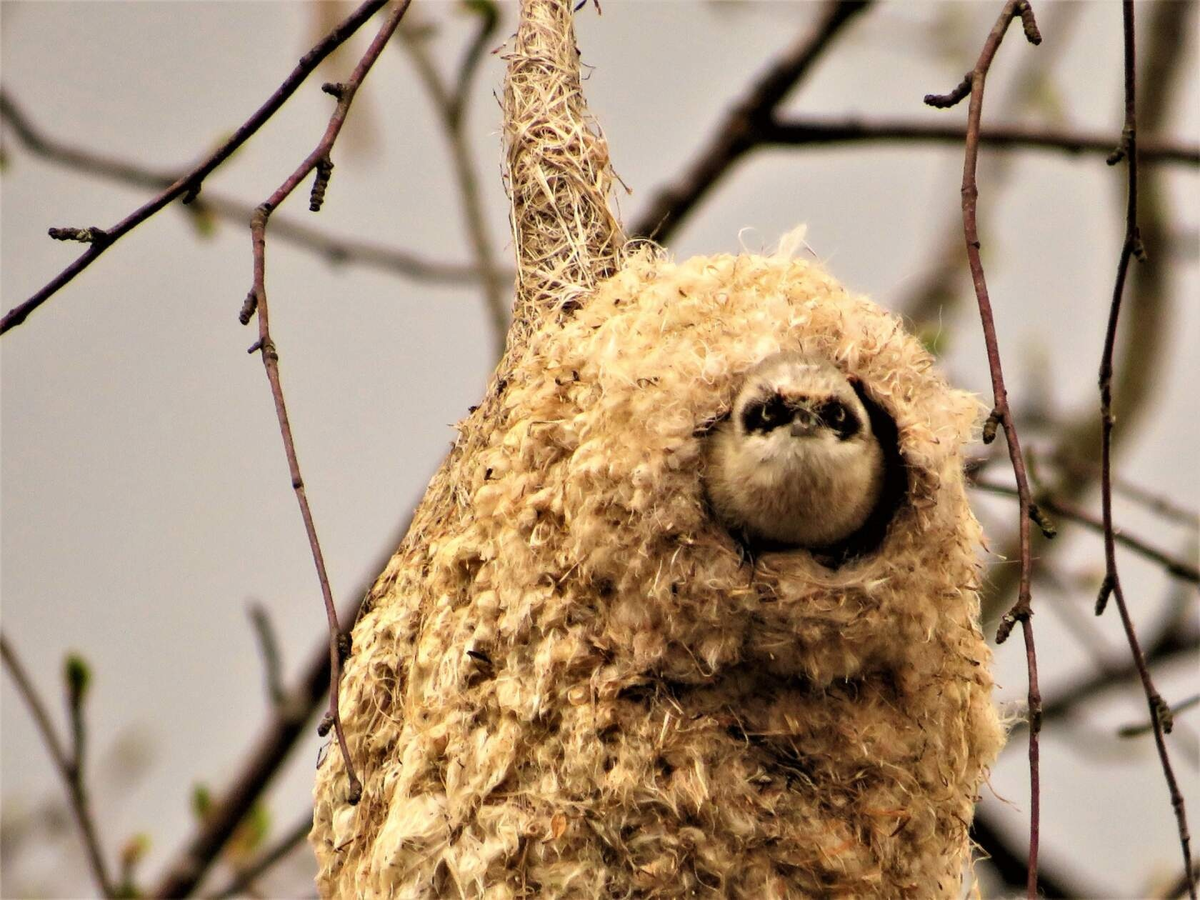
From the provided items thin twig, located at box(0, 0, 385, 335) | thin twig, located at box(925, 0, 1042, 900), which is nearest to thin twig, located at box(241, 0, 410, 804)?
thin twig, located at box(0, 0, 385, 335)

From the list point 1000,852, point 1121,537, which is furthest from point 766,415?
point 1000,852

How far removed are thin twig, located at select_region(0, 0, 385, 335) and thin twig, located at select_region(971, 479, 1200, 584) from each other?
142cm

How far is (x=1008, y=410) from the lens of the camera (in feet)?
4.58

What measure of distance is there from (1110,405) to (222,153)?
2.88ft

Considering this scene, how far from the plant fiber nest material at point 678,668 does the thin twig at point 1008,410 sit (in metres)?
0.39

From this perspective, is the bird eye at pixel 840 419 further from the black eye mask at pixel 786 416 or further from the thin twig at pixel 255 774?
the thin twig at pixel 255 774

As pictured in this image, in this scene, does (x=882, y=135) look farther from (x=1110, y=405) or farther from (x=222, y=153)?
(x=222, y=153)

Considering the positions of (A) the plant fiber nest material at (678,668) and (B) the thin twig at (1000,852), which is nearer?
(A) the plant fiber nest material at (678,668)

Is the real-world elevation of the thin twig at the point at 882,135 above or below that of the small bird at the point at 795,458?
above

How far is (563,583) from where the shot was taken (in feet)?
5.97

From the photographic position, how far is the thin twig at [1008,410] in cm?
Answer: 134

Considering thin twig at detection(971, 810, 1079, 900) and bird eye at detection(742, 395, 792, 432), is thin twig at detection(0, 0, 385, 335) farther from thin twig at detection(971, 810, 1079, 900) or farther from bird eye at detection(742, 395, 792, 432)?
thin twig at detection(971, 810, 1079, 900)

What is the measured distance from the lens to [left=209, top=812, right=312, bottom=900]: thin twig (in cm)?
295

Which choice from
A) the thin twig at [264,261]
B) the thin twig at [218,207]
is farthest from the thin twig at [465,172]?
the thin twig at [264,261]
